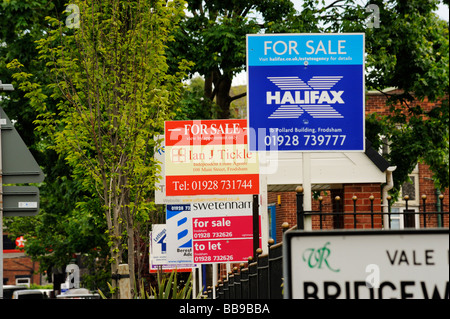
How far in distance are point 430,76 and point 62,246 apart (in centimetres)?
1921

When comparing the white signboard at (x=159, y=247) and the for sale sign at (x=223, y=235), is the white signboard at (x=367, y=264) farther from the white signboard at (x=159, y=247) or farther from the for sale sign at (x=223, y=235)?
the white signboard at (x=159, y=247)

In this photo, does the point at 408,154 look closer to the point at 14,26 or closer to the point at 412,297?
the point at 14,26

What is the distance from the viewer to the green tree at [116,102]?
11.4 metres

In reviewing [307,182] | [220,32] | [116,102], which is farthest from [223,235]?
[220,32]

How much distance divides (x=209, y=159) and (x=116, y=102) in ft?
7.58

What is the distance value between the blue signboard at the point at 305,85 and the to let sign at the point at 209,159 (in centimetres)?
794

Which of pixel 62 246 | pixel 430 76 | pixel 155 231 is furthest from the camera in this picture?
pixel 62 246

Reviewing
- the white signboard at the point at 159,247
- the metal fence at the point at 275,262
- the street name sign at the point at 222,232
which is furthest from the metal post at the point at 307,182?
the white signboard at the point at 159,247

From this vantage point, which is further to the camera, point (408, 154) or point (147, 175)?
point (408, 154)

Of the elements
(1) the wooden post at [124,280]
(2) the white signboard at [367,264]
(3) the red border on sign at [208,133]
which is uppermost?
(3) the red border on sign at [208,133]

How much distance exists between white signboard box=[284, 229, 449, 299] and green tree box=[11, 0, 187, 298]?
8.39 meters

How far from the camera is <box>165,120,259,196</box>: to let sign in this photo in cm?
1322

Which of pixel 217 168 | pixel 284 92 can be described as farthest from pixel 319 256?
pixel 217 168
